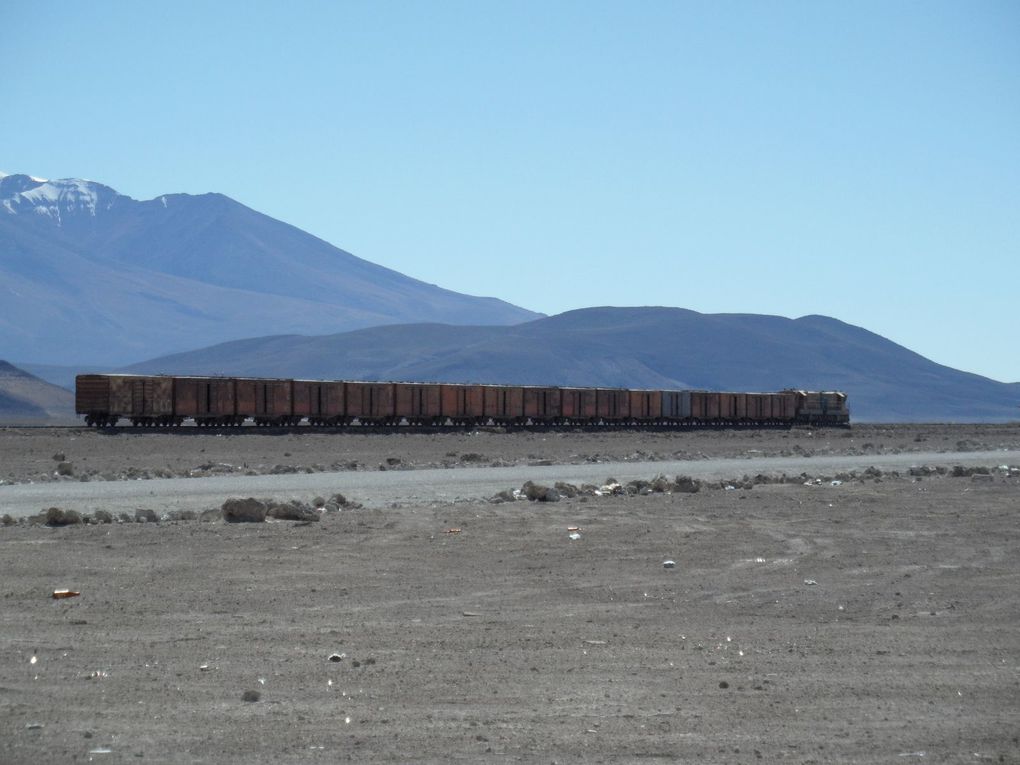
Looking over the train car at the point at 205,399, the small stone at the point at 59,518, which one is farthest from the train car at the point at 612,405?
the small stone at the point at 59,518

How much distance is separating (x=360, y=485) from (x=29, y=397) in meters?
128

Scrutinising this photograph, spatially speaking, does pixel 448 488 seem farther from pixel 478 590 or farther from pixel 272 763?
pixel 272 763

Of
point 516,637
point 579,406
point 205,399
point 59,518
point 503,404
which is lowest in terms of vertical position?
point 516,637

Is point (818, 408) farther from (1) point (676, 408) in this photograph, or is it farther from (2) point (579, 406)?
(2) point (579, 406)

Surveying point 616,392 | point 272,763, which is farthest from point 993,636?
point 616,392

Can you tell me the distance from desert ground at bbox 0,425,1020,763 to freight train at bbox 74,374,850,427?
32.5 metres

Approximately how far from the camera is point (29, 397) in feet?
482

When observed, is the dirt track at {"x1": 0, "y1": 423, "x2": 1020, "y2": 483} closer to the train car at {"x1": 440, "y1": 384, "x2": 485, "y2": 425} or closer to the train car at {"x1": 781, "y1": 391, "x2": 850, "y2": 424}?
the train car at {"x1": 440, "y1": 384, "x2": 485, "y2": 425}

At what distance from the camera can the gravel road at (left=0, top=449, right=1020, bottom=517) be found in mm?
24859

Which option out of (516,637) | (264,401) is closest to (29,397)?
(264,401)

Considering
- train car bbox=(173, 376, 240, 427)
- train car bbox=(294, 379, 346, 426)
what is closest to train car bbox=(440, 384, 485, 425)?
train car bbox=(294, 379, 346, 426)

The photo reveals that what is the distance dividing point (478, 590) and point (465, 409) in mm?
53506

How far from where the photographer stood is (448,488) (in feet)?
97.8

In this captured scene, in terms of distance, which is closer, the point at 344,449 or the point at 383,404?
the point at 344,449
